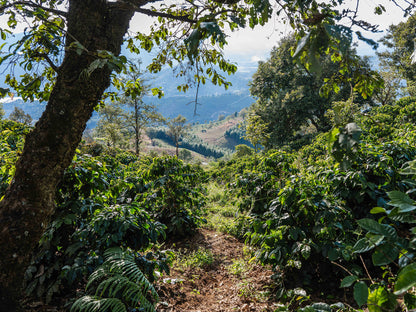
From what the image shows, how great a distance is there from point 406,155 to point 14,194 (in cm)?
440

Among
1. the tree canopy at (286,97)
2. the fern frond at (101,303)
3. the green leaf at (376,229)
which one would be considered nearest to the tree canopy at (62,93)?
the fern frond at (101,303)

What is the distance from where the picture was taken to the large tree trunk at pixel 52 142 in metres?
1.62

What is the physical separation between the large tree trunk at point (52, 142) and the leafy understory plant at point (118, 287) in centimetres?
55

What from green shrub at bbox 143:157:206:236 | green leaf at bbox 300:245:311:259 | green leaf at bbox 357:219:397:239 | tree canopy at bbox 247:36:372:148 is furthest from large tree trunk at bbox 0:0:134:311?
tree canopy at bbox 247:36:372:148

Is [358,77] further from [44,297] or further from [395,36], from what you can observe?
[395,36]

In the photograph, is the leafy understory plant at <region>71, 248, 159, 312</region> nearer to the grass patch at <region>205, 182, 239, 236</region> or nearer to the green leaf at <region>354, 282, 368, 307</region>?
the green leaf at <region>354, 282, 368, 307</region>

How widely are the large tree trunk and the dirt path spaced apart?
5.71 ft

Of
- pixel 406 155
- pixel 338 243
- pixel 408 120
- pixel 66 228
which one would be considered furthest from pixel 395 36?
pixel 66 228

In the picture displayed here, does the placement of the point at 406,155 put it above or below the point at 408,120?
below

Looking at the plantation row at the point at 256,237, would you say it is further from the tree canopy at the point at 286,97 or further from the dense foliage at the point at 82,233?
the tree canopy at the point at 286,97

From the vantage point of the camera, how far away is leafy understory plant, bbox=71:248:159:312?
6.34 ft

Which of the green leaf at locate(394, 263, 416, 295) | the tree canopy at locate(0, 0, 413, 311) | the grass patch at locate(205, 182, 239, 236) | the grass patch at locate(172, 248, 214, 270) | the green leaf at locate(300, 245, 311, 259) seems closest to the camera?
the green leaf at locate(394, 263, 416, 295)

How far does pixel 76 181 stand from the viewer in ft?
9.21

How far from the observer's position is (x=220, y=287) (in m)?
3.79
